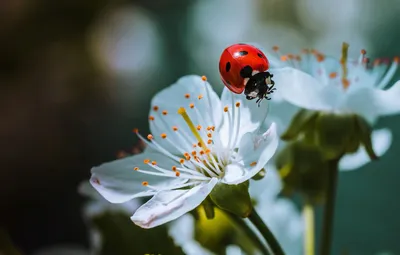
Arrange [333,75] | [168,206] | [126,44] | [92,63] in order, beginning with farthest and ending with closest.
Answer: [126,44]
[92,63]
[333,75]
[168,206]

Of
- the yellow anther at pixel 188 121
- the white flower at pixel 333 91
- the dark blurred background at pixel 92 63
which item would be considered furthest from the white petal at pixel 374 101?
the dark blurred background at pixel 92 63

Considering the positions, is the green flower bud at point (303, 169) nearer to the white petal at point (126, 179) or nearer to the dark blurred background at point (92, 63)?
the white petal at point (126, 179)

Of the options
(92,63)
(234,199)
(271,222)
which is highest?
(234,199)

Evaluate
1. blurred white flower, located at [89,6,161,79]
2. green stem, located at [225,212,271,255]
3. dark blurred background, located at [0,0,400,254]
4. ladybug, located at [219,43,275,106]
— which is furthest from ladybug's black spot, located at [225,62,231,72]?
blurred white flower, located at [89,6,161,79]

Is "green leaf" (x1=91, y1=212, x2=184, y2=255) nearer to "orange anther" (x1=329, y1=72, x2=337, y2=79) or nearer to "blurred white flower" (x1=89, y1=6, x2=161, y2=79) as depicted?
"orange anther" (x1=329, y1=72, x2=337, y2=79)

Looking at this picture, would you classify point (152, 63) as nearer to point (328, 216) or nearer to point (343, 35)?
point (343, 35)

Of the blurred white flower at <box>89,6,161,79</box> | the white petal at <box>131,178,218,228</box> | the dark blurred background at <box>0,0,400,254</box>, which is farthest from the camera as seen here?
the blurred white flower at <box>89,6,161,79</box>

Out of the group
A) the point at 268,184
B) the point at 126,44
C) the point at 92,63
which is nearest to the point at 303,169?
the point at 268,184

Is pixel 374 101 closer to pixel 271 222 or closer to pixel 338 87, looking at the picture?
pixel 338 87
